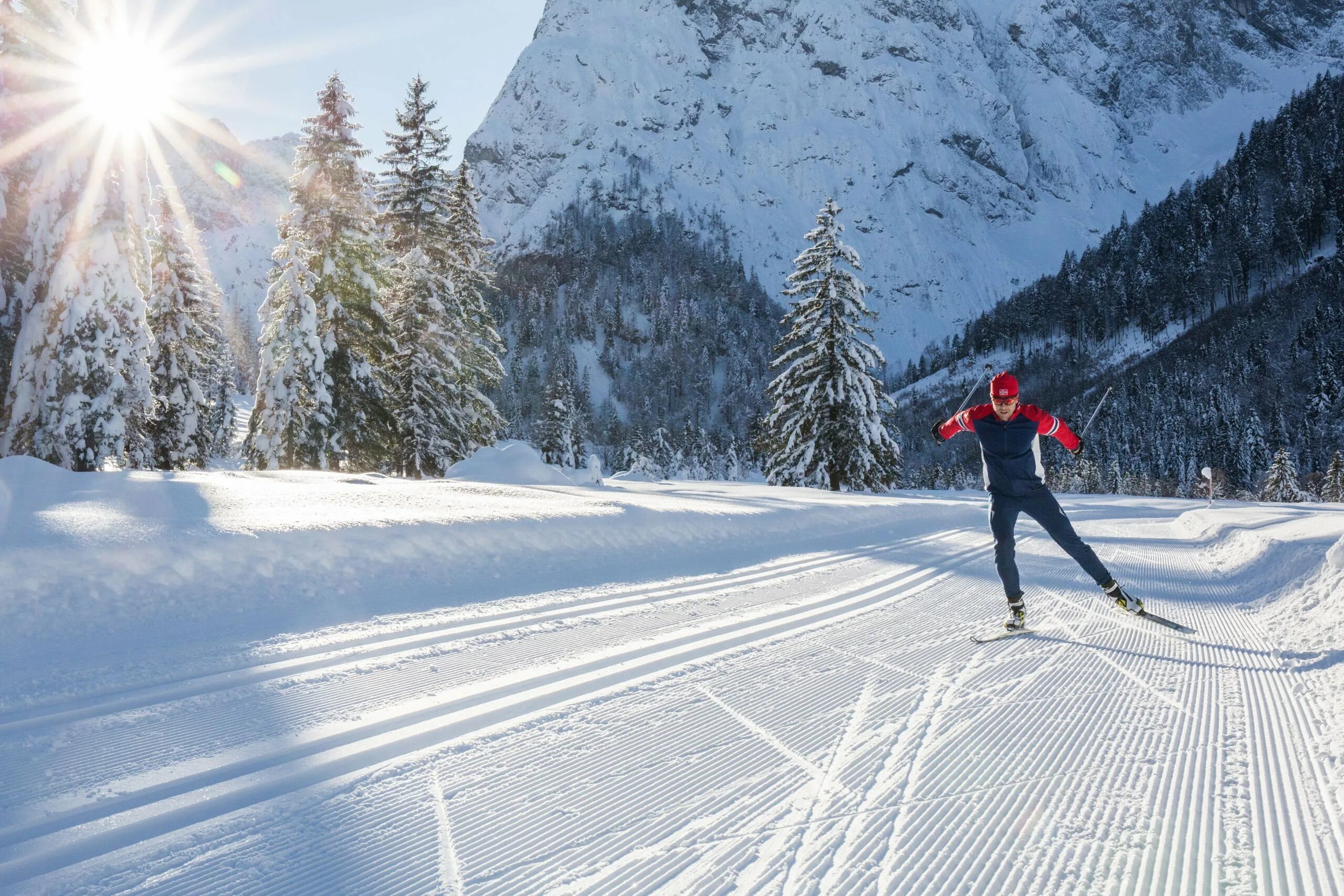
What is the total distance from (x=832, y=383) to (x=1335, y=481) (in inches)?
1999

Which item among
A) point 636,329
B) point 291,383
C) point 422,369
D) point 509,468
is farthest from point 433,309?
point 636,329

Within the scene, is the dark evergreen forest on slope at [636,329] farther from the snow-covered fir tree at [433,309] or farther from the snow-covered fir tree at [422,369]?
the snow-covered fir tree at [422,369]

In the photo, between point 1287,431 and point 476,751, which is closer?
point 476,751

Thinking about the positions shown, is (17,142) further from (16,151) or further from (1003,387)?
(1003,387)

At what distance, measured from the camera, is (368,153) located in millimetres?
19656

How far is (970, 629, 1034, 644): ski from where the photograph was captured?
4461 mm

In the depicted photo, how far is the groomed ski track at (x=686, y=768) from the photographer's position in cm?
204

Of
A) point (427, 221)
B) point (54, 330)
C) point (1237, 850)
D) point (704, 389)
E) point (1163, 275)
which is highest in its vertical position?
point (1163, 275)

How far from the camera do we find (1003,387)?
15.9ft

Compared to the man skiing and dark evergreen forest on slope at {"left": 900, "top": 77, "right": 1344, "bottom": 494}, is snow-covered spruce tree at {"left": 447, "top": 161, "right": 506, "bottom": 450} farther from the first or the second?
dark evergreen forest on slope at {"left": 900, "top": 77, "right": 1344, "bottom": 494}

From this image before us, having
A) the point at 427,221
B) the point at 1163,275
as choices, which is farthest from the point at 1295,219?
the point at 427,221

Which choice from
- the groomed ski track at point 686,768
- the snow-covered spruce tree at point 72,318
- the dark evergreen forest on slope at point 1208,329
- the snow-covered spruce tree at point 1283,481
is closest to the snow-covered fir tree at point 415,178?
the snow-covered spruce tree at point 72,318

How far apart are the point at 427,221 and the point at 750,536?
17869 mm

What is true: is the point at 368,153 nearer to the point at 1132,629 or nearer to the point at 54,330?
the point at 54,330
